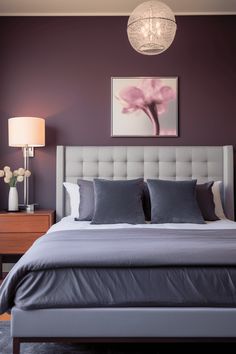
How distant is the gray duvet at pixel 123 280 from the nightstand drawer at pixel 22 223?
1737mm

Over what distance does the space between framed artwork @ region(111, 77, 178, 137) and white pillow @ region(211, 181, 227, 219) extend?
2.42 ft

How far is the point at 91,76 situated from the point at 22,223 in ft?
5.89

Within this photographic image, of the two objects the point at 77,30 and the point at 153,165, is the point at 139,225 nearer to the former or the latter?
the point at 153,165

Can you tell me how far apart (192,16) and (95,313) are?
350 cm

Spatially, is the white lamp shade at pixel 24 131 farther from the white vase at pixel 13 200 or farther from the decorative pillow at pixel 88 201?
the decorative pillow at pixel 88 201

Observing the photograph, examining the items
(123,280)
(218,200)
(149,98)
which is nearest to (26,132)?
(149,98)

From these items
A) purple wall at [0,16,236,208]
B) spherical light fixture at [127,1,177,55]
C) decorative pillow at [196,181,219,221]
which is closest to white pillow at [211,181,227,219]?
decorative pillow at [196,181,219,221]

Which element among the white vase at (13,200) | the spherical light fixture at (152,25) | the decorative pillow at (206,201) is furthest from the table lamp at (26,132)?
the decorative pillow at (206,201)

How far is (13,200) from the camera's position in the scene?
159 inches

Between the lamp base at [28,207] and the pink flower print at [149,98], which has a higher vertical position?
the pink flower print at [149,98]

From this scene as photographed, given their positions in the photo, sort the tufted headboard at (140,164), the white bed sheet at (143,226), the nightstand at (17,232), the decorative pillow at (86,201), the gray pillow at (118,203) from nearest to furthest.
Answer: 1. the white bed sheet at (143,226)
2. the gray pillow at (118,203)
3. the decorative pillow at (86,201)
4. the nightstand at (17,232)
5. the tufted headboard at (140,164)

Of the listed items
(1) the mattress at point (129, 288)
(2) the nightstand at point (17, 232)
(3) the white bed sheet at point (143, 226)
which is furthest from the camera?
(2) the nightstand at point (17, 232)

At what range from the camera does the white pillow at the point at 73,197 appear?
3.96 m

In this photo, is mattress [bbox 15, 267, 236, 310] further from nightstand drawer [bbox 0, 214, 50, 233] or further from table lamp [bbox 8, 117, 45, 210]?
table lamp [bbox 8, 117, 45, 210]
